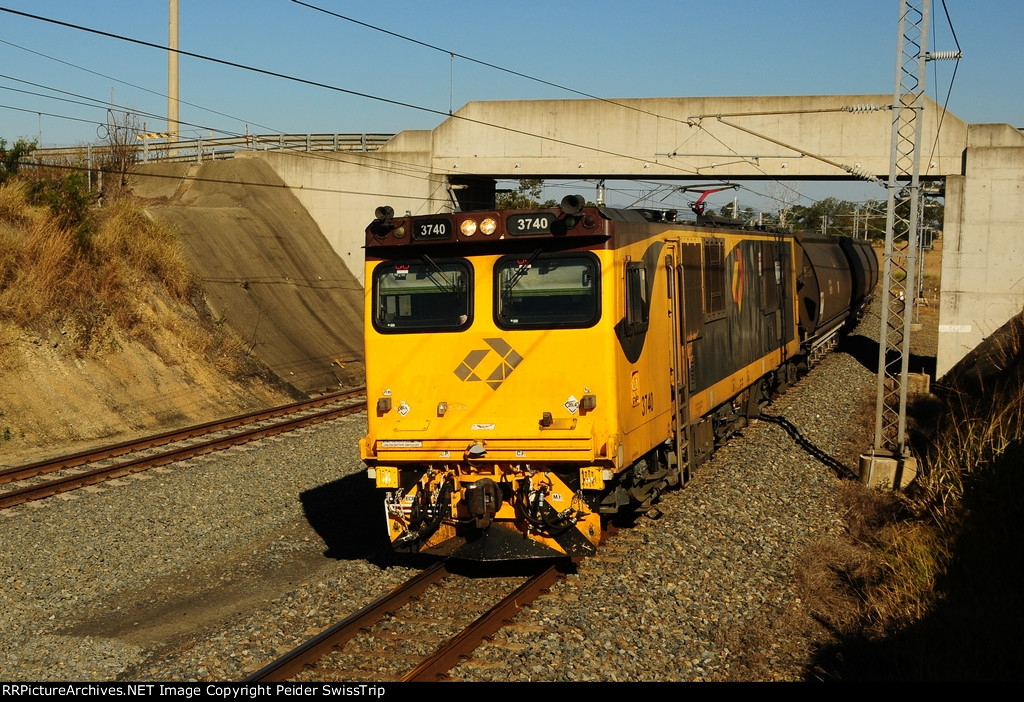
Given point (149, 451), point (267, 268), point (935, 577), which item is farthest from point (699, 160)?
point (935, 577)

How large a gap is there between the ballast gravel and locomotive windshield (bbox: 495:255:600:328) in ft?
8.08

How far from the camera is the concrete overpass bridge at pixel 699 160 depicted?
2536cm

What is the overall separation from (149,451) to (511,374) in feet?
29.4

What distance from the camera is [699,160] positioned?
1118 inches

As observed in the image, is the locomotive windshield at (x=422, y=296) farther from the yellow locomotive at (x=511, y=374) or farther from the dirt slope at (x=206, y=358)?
the dirt slope at (x=206, y=358)

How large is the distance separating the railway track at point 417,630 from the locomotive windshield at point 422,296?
7.88ft

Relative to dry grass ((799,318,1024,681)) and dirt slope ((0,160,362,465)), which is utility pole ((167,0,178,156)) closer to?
dirt slope ((0,160,362,465))

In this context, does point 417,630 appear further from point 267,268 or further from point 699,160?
point 699,160

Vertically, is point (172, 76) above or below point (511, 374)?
above

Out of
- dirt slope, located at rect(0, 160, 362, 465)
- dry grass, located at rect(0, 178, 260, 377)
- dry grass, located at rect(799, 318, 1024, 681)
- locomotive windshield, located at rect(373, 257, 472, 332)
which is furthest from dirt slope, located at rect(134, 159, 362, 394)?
dry grass, located at rect(799, 318, 1024, 681)

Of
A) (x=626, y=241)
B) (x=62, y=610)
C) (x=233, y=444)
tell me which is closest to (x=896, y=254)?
(x=626, y=241)

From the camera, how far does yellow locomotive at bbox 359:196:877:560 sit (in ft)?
29.6

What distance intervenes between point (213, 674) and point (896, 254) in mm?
11634

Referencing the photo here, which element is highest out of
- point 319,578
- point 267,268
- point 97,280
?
point 267,268
